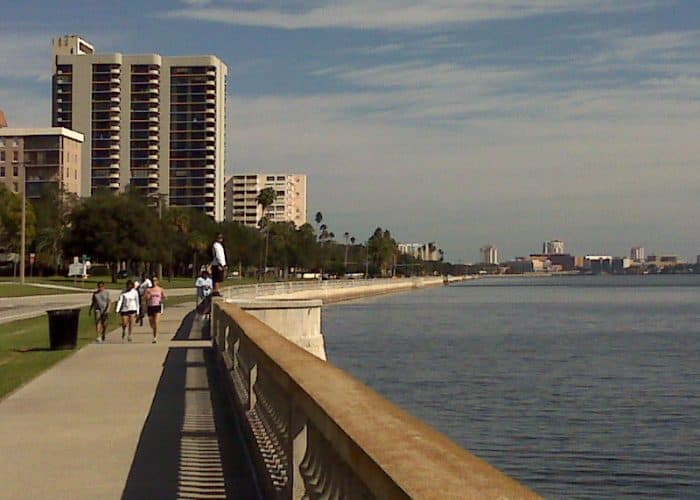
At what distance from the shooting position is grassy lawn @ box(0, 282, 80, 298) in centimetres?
6806

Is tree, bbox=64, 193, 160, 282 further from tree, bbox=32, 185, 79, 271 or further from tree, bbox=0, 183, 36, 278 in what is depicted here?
tree, bbox=32, 185, 79, 271

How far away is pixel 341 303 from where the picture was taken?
406 feet

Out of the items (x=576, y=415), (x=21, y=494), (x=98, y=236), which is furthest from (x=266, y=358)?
(x=98, y=236)

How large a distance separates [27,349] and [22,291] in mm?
46787

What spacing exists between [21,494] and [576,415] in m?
19.5

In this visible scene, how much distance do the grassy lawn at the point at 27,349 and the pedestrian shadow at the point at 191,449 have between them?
2815 millimetres

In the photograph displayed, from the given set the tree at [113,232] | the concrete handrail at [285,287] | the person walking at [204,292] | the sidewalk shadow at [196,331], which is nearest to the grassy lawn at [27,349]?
the sidewalk shadow at [196,331]

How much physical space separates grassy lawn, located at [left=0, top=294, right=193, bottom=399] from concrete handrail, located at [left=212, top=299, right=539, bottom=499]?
26.9 ft

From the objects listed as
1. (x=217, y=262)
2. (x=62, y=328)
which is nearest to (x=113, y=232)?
(x=217, y=262)

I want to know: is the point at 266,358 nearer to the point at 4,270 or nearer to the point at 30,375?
the point at 30,375

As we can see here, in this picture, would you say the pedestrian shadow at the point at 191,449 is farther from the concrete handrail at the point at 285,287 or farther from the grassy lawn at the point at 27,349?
the concrete handrail at the point at 285,287

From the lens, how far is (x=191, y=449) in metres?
11.5

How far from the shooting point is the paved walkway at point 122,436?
31.3 feet

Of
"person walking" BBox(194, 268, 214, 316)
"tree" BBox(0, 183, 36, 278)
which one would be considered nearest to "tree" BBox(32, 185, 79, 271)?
"tree" BBox(0, 183, 36, 278)
